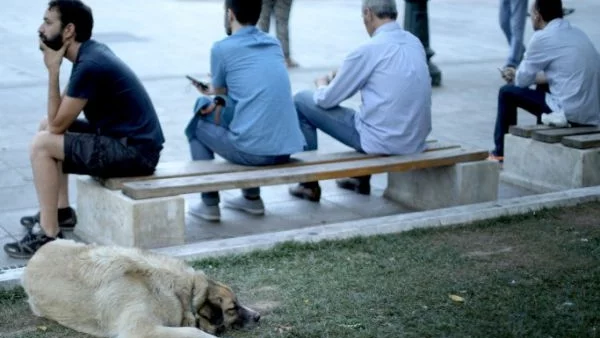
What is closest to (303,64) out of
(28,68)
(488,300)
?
(28,68)

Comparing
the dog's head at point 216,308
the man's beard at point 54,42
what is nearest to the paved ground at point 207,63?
the man's beard at point 54,42

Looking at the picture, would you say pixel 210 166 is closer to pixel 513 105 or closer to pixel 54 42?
pixel 54 42

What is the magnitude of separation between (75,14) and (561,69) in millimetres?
3934

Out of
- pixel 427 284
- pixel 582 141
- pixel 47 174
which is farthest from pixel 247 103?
pixel 582 141

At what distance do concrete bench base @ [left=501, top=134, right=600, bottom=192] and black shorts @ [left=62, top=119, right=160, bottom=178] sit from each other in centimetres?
317

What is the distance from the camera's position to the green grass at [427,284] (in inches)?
204

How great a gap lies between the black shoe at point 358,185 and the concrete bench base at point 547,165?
1189 mm

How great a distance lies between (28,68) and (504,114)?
20.9 feet

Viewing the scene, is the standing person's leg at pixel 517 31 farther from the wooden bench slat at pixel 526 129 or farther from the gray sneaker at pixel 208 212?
the gray sneaker at pixel 208 212

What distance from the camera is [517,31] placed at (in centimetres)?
1344

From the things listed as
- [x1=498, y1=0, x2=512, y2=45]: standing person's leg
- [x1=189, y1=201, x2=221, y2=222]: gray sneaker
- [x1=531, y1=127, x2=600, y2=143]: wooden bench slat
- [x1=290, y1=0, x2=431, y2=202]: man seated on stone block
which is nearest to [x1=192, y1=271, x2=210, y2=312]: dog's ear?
[x1=189, y1=201, x2=221, y2=222]: gray sneaker

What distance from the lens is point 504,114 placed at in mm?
9062

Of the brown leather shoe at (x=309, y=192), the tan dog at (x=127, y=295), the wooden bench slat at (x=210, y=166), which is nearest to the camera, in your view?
the tan dog at (x=127, y=295)

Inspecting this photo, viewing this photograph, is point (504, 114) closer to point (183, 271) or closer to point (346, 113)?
point (346, 113)
